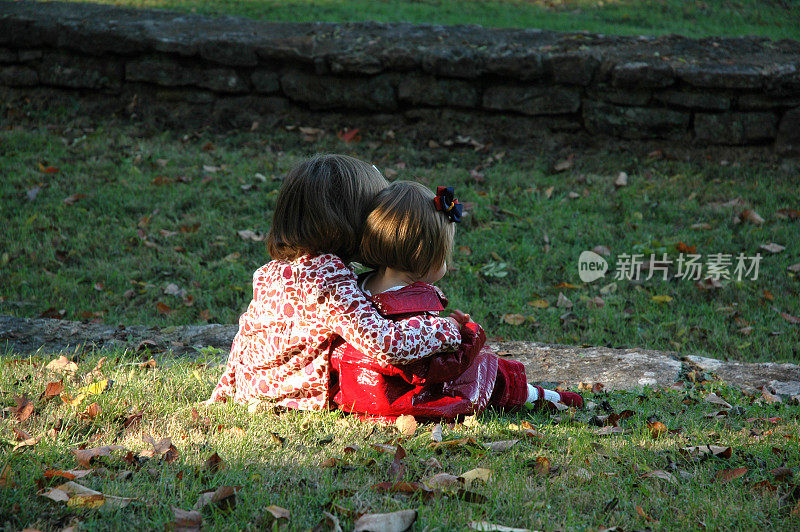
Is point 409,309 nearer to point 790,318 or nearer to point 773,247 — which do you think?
point 790,318

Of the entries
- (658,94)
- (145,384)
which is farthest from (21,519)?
(658,94)

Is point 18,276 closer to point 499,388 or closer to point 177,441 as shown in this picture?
point 177,441

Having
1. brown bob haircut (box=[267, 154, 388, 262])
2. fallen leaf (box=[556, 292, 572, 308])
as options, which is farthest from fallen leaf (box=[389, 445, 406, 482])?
fallen leaf (box=[556, 292, 572, 308])

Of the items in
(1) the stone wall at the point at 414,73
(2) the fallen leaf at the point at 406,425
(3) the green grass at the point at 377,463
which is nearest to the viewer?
(3) the green grass at the point at 377,463

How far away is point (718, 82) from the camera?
22.6 feet

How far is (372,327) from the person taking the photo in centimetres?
254

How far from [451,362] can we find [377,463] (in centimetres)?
50

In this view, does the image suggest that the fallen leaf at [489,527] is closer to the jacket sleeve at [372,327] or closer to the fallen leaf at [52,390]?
the jacket sleeve at [372,327]

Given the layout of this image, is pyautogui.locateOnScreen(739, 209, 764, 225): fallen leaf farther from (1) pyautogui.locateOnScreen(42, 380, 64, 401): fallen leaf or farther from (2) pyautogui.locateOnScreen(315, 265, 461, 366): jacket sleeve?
(1) pyautogui.locateOnScreen(42, 380, 64, 401): fallen leaf

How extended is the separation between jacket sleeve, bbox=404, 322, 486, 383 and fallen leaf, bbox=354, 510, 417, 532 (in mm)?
770

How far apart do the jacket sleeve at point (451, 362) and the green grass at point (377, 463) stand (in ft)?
0.76

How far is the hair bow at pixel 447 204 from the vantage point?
8.73 feet

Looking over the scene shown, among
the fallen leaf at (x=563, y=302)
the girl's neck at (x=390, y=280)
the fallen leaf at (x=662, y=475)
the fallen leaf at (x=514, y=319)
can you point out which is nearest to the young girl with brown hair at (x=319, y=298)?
the girl's neck at (x=390, y=280)

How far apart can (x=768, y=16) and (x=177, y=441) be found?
458 inches
